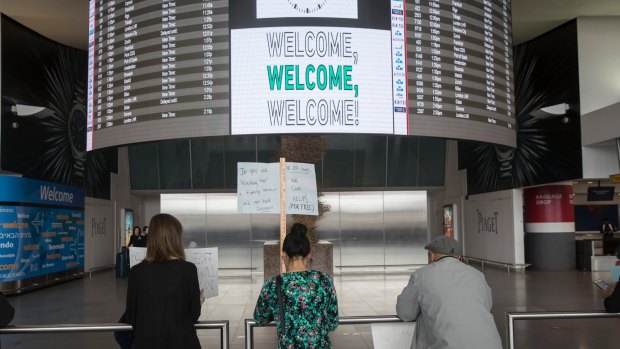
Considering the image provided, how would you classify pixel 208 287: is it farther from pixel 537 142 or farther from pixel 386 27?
pixel 537 142

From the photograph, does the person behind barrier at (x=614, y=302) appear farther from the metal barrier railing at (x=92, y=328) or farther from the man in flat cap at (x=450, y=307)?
the metal barrier railing at (x=92, y=328)

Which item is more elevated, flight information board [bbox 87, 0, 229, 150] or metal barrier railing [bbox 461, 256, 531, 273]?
flight information board [bbox 87, 0, 229, 150]

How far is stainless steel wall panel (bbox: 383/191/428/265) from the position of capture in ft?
64.5

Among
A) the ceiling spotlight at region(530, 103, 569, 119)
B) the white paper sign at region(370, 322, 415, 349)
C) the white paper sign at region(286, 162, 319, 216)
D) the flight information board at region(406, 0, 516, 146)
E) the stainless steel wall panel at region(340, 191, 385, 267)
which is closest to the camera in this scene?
the white paper sign at region(370, 322, 415, 349)

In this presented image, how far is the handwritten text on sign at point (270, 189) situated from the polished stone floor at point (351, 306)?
274 centimetres

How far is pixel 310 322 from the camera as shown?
2.92 meters

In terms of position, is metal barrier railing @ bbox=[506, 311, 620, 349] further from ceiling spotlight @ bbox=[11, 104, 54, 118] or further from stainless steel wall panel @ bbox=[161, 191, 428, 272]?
stainless steel wall panel @ bbox=[161, 191, 428, 272]

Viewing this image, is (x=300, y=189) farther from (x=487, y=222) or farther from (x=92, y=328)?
A: (x=487, y=222)

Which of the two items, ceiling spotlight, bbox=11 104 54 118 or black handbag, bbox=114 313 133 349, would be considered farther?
ceiling spotlight, bbox=11 104 54 118

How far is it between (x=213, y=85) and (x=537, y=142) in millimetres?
11809

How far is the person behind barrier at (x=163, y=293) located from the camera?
3.05 metres

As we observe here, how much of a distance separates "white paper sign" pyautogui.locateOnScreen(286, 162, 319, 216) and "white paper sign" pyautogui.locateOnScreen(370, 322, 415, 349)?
1129mm

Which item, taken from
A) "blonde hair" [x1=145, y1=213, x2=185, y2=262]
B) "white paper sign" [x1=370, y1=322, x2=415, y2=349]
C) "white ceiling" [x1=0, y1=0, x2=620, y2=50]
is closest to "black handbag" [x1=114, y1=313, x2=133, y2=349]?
"blonde hair" [x1=145, y1=213, x2=185, y2=262]

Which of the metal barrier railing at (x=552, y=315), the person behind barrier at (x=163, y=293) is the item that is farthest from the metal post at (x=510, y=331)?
the person behind barrier at (x=163, y=293)
